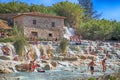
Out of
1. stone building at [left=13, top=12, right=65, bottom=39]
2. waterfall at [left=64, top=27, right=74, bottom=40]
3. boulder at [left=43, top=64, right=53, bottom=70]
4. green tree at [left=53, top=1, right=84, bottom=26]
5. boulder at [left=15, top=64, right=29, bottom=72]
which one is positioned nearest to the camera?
boulder at [left=15, top=64, right=29, bottom=72]

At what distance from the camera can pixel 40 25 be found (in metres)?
51.4

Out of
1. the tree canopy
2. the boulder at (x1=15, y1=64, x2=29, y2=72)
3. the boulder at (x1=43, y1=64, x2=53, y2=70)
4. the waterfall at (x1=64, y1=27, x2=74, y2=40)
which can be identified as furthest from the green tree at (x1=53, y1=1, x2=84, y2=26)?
the boulder at (x1=15, y1=64, x2=29, y2=72)

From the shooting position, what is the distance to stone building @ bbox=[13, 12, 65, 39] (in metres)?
50.2

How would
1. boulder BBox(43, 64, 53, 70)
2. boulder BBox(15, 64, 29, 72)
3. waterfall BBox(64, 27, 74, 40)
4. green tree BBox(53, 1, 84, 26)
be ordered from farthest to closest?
1. green tree BBox(53, 1, 84, 26)
2. waterfall BBox(64, 27, 74, 40)
3. boulder BBox(43, 64, 53, 70)
4. boulder BBox(15, 64, 29, 72)

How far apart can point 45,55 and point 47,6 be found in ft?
97.5

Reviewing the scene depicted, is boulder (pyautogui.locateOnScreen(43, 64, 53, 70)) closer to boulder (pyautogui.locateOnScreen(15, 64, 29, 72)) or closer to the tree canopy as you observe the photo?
boulder (pyautogui.locateOnScreen(15, 64, 29, 72))

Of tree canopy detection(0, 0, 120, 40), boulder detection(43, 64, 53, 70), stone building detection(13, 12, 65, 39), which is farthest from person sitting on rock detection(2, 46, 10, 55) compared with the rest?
tree canopy detection(0, 0, 120, 40)

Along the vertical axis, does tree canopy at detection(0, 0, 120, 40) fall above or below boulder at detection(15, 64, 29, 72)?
above

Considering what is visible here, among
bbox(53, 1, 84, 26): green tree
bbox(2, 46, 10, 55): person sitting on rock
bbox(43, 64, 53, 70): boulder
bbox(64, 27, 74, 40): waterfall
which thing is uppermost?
bbox(53, 1, 84, 26): green tree

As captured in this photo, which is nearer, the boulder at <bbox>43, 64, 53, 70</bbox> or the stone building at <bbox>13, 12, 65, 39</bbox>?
the boulder at <bbox>43, 64, 53, 70</bbox>

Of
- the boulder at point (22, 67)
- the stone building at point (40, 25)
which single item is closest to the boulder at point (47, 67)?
the boulder at point (22, 67)

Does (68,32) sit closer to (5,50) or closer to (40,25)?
(40,25)

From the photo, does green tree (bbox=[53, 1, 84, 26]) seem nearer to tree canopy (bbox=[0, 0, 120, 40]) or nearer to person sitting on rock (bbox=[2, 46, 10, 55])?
tree canopy (bbox=[0, 0, 120, 40])

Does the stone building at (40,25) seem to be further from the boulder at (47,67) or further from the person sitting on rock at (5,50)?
the boulder at (47,67)
